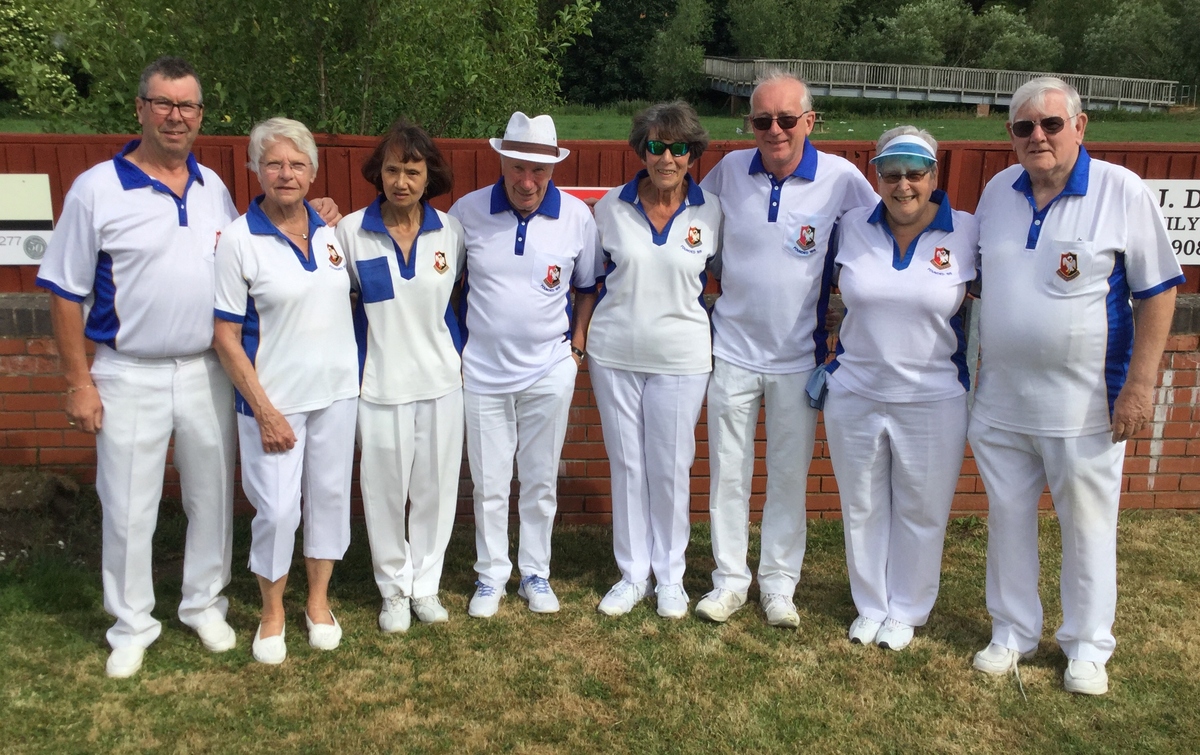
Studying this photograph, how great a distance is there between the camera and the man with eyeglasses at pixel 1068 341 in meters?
3.44

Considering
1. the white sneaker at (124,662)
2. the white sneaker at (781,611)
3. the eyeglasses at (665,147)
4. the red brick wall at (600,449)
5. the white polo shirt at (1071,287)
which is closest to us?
the white polo shirt at (1071,287)

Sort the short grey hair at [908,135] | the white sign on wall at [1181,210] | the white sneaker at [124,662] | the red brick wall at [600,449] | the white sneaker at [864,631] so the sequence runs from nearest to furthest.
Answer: the short grey hair at [908,135] → the white sneaker at [124,662] → the white sneaker at [864,631] → the red brick wall at [600,449] → the white sign on wall at [1181,210]

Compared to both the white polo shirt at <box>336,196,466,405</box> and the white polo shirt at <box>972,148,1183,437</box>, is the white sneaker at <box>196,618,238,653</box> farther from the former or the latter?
the white polo shirt at <box>972,148,1183,437</box>

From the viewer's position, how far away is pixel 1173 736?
3467 mm

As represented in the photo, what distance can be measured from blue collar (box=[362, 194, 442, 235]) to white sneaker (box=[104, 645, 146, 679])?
1754mm

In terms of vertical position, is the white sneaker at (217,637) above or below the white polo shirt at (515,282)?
below

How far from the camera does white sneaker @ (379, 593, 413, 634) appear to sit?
4.14 m

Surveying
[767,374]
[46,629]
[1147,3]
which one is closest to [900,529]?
[767,374]

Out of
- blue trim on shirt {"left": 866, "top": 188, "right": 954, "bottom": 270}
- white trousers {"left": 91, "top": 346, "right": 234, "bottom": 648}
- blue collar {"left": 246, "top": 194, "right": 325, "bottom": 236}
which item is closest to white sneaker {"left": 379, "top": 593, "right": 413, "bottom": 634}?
white trousers {"left": 91, "top": 346, "right": 234, "bottom": 648}

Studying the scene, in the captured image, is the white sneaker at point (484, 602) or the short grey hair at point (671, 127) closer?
the short grey hair at point (671, 127)

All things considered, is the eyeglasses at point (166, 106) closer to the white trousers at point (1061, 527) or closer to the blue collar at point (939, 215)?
the blue collar at point (939, 215)

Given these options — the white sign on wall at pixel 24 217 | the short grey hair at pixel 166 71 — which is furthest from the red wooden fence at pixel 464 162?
the short grey hair at pixel 166 71

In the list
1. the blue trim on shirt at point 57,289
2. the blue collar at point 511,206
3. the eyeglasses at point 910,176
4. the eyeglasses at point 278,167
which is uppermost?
the eyeglasses at point 910,176

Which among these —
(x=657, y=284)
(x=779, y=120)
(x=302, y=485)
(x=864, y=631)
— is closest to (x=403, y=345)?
(x=302, y=485)
